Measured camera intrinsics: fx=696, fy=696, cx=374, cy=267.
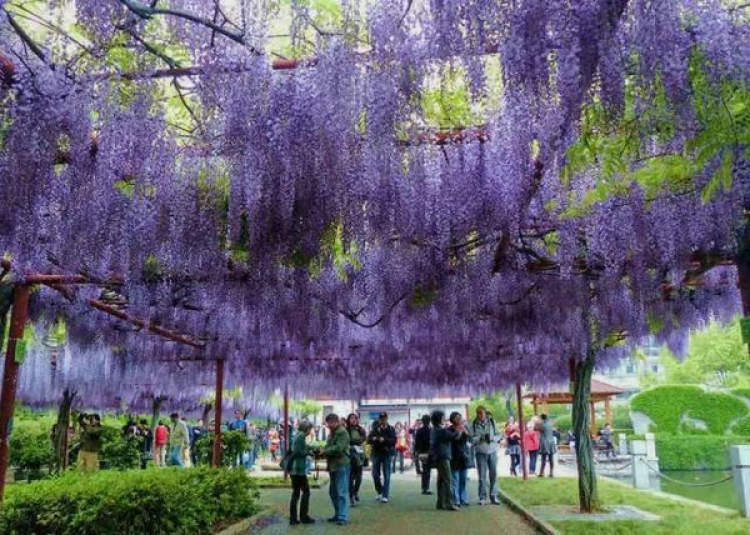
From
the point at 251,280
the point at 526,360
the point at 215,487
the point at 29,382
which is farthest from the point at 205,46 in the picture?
the point at 29,382

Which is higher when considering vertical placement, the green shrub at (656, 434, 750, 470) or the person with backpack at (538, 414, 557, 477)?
the person with backpack at (538, 414, 557, 477)

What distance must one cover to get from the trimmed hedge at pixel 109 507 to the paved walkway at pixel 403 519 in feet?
5.04

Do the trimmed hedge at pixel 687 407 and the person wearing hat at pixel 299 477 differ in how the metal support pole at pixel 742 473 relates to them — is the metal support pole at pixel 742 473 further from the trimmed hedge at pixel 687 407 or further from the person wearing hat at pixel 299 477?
the trimmed hedge at pixel 687 407

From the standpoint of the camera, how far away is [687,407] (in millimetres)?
24359

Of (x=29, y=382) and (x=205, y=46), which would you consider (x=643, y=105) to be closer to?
(x=205, y=46)

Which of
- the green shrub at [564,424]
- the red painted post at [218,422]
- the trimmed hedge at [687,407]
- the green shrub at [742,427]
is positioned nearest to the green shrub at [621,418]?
the green shrub at [564,424]

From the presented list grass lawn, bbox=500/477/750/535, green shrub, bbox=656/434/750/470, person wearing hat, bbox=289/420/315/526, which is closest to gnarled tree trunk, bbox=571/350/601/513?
grass lawn, bbox=500/477/750/535

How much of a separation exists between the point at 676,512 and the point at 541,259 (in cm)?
483

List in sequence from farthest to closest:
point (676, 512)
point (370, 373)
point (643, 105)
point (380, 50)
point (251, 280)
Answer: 1. point (370, 373)
2. point (676, 512)
3. point (251, 280)
4. point (380, 50)
5. point (643, 105)

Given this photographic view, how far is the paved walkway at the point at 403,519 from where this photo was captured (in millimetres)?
8539

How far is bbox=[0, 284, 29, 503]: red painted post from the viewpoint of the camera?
678cm

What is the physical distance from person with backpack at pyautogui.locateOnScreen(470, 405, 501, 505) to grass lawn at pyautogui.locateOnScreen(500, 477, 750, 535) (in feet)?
1.76

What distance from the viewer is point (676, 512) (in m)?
9.30

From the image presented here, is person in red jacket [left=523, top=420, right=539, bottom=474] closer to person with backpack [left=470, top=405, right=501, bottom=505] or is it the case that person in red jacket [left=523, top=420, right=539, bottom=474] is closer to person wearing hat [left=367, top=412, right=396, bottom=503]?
person with backpack [left=470, top=405, right=501, bottom=505]
